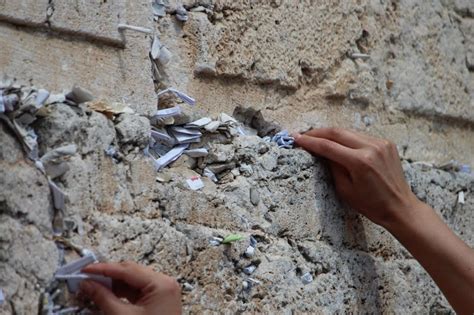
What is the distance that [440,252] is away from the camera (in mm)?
2014

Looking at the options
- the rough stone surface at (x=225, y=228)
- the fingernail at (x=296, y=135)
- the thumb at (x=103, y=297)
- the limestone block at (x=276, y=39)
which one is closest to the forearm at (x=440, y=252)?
the rough stone surface at (x=225, y=228)

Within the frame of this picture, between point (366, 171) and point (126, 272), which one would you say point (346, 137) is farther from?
point (126, 272)

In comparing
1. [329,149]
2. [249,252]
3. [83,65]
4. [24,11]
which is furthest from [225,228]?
[24,11]

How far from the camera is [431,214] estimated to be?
2053 millimetres

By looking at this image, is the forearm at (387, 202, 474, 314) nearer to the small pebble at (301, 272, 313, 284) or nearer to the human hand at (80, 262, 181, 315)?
the small pebble at (301, 272, 313, 284)

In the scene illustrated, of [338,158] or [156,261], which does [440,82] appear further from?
[156,261]

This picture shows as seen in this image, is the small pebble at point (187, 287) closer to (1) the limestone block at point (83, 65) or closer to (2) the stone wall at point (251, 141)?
(2) the stone wall at point (251, 141)

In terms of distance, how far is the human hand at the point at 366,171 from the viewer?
199 centimetres

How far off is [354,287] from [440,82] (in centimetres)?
70

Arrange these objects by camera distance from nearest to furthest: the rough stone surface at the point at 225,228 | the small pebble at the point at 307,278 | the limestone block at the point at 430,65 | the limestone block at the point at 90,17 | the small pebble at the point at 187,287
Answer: the rough stone surface at the point at 225,228, the limestone block at the point at 90,17, the small pebble at the point at 187,287, the small pebble at the point at 307,278, the limestone block at the point at 430,65

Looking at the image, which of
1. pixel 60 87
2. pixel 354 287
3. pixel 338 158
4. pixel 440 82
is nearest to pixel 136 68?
pixel 60 87

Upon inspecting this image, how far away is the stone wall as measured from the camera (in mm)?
1537

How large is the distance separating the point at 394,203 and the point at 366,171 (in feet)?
0.33

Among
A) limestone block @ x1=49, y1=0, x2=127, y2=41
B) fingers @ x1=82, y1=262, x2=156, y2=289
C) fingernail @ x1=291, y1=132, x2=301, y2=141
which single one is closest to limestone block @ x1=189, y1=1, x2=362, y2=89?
fingernail @ x1=291, y1=132, x2=301, y2=141
